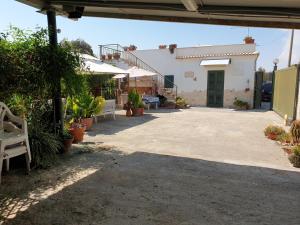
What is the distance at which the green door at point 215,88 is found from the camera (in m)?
17.7

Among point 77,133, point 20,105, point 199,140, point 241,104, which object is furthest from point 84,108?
point 241,104

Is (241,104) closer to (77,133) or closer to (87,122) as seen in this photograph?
(87,122)

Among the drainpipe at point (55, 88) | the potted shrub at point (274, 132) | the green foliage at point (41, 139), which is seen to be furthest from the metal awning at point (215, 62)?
the green foliage at point (41, 139)

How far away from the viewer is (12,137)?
4.13 metres

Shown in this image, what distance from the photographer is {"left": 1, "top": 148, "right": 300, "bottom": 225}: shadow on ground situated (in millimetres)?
3150

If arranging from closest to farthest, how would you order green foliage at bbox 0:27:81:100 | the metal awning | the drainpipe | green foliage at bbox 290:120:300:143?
green foliage at bbox 0:27:81:100, the drainpipe, green foliage at bbox 290:120:300:143, the metal awning

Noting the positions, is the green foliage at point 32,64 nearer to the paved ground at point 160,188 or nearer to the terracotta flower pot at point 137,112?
the paved ground at point 160,188

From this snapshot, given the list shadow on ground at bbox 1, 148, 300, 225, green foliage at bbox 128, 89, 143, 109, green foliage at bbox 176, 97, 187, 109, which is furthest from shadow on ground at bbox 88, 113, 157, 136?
green foliage at bbox 176, 97, 187, 109

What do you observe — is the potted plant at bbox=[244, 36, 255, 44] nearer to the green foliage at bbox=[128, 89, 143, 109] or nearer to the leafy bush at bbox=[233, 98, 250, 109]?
the leafy bush at bbox=[233, 98, 250, 109]

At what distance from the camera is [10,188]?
3.88m

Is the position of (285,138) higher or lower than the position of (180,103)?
lower

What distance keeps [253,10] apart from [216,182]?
287cm

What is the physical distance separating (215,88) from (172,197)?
14.9 metres

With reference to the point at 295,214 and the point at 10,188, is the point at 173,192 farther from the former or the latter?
the point at 10,188
